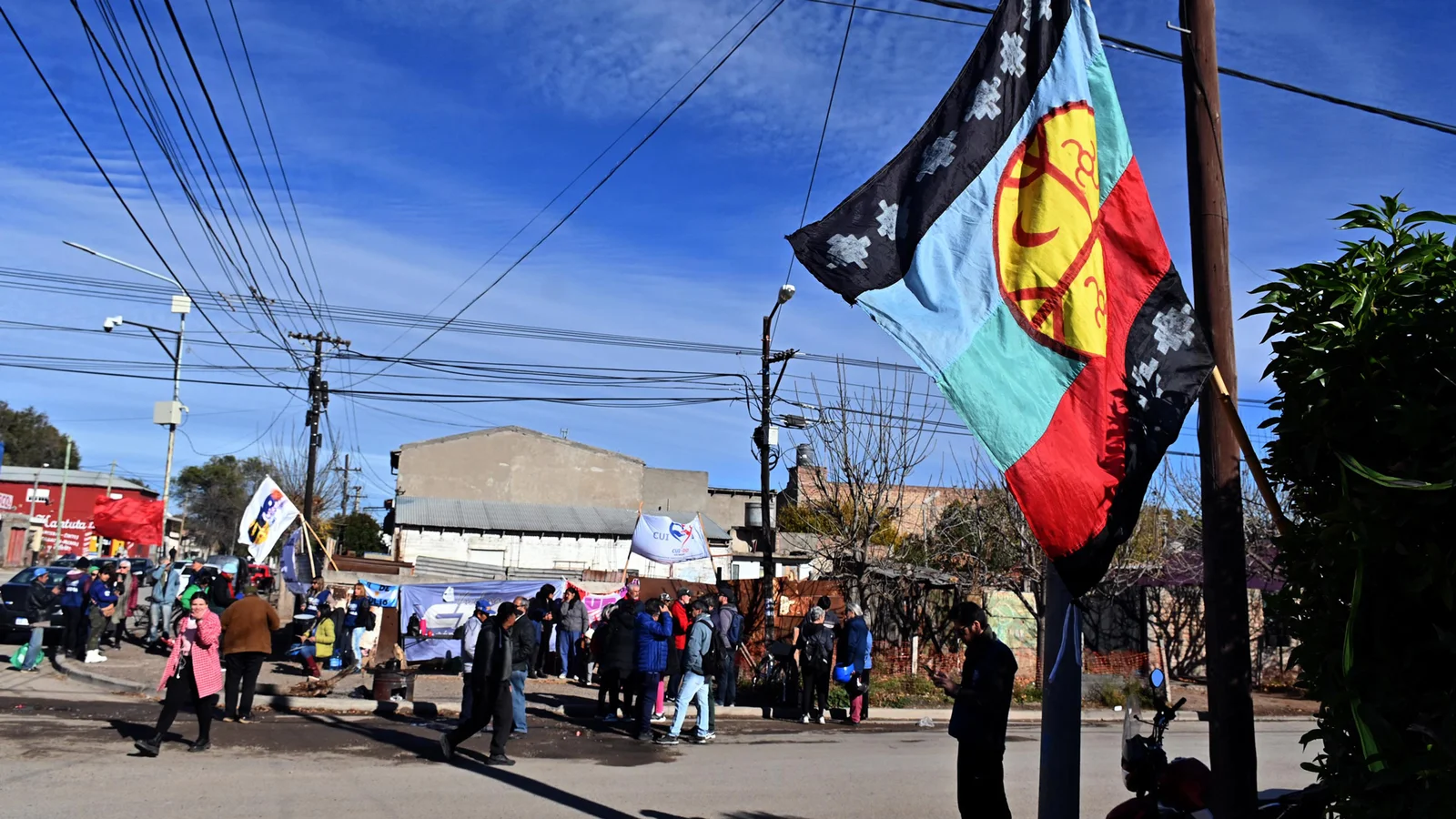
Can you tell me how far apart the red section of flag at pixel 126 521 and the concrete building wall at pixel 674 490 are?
35.0 m

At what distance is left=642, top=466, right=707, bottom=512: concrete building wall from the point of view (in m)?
62.2

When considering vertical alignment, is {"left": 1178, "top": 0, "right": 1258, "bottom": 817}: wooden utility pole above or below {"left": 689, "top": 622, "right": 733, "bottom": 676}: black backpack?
above

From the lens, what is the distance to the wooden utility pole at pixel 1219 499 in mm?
4895

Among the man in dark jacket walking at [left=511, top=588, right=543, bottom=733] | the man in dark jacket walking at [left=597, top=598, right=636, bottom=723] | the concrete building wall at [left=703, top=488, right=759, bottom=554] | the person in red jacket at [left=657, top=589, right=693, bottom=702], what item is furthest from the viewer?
the concrete building wall at [left=703, top=488, right=759, bottom=554]

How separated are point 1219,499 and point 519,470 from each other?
53529 mm

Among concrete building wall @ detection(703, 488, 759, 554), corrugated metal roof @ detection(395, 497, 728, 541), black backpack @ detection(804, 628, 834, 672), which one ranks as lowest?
black backpack @ detection(804, 628, 834, 672)

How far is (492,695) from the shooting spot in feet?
36.6

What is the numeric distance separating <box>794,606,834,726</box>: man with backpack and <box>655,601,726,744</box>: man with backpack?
270 centimetres

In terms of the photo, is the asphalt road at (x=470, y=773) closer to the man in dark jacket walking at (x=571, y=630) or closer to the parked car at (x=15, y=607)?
the man in dark jacket walking at (x=571, y=630)

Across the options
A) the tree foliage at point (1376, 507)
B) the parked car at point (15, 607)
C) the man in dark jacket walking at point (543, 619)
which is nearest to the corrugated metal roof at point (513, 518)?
the parked car at point (15, 607)

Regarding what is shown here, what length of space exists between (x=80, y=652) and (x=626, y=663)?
1055cm

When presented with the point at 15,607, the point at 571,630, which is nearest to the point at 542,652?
the point at 571,630

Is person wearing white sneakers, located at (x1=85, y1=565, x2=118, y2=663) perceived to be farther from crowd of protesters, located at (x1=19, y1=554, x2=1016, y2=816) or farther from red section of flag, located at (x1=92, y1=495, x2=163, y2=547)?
red section of flag, located at (x1=92, y1=495, x2=163, y2=547)

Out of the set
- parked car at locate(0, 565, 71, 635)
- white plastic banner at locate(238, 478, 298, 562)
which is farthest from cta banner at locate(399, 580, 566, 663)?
parked car at locate(0, 565, 71, 635)
